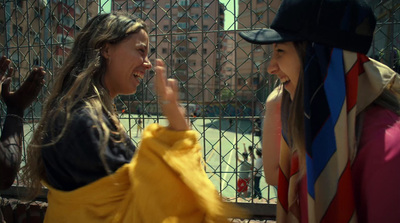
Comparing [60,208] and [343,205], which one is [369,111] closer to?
[343,205]

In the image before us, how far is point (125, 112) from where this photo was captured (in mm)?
2461

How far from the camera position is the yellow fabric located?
986 millimetres

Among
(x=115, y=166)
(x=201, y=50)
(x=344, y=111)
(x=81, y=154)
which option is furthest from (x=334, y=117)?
(x=201, y=50)

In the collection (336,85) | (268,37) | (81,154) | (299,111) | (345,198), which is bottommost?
(345,198)

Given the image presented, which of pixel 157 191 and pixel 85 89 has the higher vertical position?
pixel 85 89

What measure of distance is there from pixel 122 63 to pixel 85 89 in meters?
0.23

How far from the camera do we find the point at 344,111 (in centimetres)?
96

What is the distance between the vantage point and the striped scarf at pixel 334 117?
37.7 inches

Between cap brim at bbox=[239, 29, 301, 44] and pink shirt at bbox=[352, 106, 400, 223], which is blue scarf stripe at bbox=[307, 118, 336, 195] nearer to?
pink shirt at bbox=[352, 106, 400, 223]

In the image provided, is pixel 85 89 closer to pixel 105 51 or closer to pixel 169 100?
pixel 105 51

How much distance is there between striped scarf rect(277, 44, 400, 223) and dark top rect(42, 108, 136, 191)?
663 millimetres

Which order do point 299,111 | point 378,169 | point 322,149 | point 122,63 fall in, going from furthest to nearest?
point 122,63 < point 299,111 < point 322,149 < point 378,169

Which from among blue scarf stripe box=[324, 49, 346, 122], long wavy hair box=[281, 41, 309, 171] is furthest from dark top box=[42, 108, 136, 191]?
blue scarf stripe box=[324, 49, 346, 122]

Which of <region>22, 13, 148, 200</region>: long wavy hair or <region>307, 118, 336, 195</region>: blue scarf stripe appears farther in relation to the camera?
<region>22, 13, 148, 200</region>: long wavy hair
